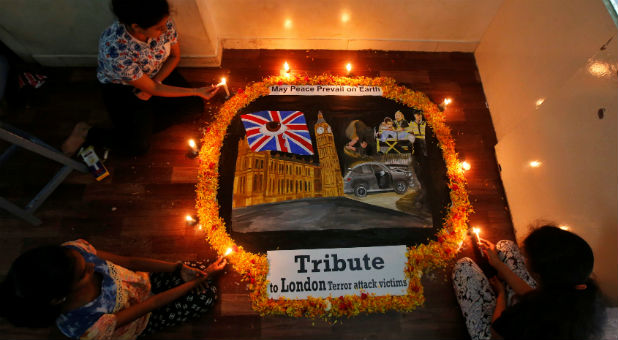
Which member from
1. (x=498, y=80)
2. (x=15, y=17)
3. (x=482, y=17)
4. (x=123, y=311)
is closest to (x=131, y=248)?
(x=123, y=311)

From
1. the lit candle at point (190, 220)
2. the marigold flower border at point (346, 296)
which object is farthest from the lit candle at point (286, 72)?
the lit candle at point (190, 220)

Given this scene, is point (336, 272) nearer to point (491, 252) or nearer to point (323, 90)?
point (491, 252)

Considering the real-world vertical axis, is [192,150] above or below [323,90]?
below

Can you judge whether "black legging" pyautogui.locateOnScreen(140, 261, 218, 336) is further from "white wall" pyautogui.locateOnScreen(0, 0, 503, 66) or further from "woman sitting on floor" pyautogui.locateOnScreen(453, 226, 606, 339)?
"white wall" pyautogui.locateOnScreen(0, 0, 503, 66)

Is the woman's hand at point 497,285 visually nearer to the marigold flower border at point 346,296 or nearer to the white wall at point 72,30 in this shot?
the marigold flower border at point 346,296

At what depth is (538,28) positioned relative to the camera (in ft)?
8.89

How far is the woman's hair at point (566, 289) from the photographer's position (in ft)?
5.68

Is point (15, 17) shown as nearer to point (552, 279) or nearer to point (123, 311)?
point (123, 311)

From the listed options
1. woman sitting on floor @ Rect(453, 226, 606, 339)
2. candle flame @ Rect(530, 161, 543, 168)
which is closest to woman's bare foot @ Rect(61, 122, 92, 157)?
woman sitting on floor @ Rect(453, 226, 606, 339)

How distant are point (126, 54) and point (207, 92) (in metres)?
0.81

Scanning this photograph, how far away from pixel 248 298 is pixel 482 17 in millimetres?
3505

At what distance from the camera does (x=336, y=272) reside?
269cm

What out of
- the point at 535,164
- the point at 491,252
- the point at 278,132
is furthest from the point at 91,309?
the point at 535,164

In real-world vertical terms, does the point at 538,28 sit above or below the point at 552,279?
above
